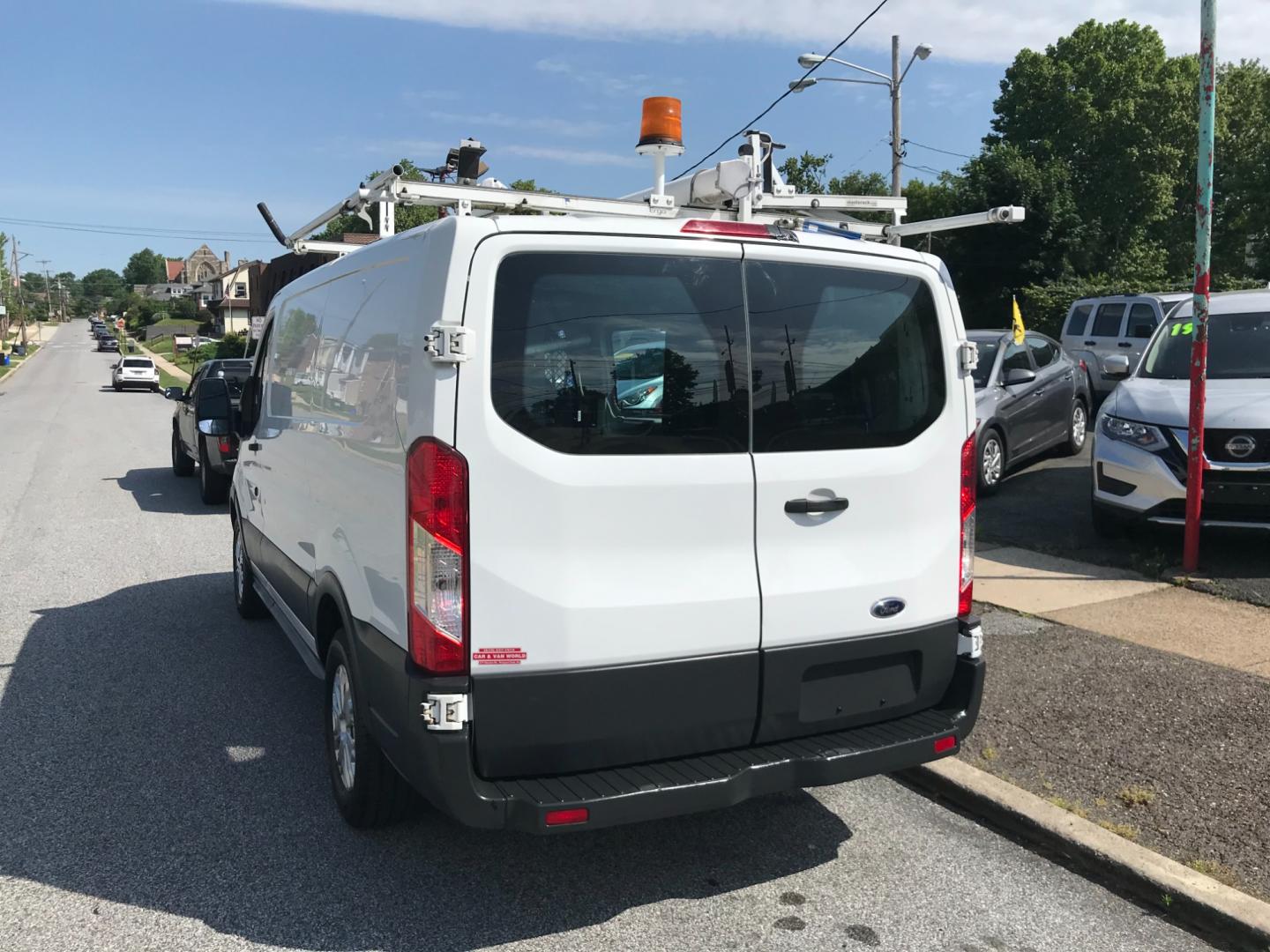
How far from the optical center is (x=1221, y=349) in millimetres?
8523

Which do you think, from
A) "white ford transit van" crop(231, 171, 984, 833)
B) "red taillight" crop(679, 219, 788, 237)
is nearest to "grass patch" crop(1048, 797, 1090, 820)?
"white ford transit van" crop(231, 171, 984, 833)

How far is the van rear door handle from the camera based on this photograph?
3.44m

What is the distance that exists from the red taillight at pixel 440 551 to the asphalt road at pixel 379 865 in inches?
37.9

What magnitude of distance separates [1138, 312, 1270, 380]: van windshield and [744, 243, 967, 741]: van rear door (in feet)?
18.5

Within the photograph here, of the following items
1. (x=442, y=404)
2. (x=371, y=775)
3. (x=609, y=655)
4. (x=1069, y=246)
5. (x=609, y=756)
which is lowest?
(x=371, y=775)

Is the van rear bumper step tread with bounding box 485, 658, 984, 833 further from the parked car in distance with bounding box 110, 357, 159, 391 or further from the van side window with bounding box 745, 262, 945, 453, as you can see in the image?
the parked car in distance with bounding box 110, 357, 159, 391

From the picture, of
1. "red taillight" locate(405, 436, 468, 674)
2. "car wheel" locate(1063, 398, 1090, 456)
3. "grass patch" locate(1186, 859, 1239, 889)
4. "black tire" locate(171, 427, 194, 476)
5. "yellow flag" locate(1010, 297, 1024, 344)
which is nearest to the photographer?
"red taillight" locate(405, 436, 468, 674)

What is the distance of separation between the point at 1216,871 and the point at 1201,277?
15.9 ft

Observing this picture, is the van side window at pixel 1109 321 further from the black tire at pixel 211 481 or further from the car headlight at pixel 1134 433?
the black tire at pixel 211 481

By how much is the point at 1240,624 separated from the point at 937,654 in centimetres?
366

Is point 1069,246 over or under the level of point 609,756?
over

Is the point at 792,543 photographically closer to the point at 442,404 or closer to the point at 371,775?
the point at 442,404

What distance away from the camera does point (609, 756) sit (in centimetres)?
324

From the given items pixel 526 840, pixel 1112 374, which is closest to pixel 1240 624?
pixel 1112 374
